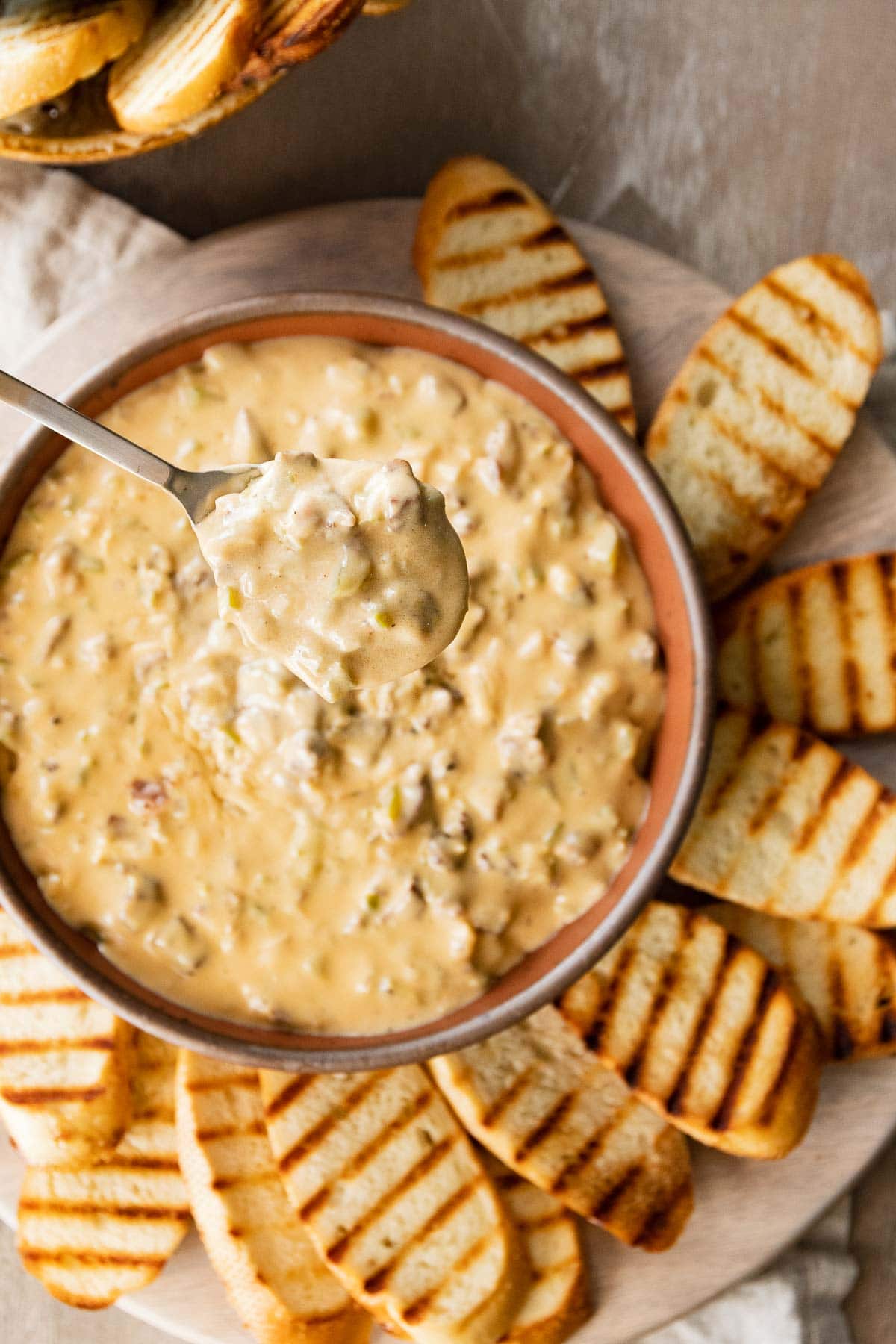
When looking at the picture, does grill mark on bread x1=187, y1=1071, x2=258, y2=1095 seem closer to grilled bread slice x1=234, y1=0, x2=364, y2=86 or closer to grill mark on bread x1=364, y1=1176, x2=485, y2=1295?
grill mark on bread x1=364, y1=1176, x2=485, y2=1295

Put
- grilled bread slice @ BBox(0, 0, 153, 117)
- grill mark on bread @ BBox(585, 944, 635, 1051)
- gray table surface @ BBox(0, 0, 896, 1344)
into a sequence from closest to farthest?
grilled bread slice @ BBox(0, 0, 153, 117)
grill mark on bread @ BBox(585, 944, 635, 1051)
gray table surface @ BBox(0, 0, 896, 1344)

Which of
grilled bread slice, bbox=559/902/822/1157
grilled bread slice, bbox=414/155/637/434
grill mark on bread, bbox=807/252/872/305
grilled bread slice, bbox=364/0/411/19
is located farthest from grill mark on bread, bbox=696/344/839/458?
grilled bread slice, bbox=559/902/822/1157

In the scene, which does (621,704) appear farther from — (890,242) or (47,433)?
(890,242)

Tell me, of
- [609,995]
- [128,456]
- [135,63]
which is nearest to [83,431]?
[128,456]

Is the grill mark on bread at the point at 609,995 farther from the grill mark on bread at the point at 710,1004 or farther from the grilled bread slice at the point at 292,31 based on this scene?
the grilled bread slice at the point at 292,31

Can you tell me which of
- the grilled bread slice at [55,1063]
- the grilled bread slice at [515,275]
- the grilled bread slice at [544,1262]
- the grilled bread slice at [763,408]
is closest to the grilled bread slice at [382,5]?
the grilled bread slice at [515,275]

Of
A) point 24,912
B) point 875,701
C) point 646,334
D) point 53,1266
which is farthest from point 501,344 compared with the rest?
point 53,1266
